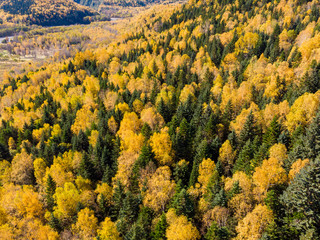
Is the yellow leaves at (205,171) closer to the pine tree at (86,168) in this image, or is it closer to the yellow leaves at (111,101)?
the pine tree at (86,168)

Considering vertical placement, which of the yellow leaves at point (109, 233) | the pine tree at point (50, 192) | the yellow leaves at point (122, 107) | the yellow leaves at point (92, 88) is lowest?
the pine tree at point (50, 192)

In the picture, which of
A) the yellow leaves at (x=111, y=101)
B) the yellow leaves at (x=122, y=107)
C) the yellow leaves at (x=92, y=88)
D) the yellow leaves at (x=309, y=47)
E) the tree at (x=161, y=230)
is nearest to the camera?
the tree at (x=161, y=230)

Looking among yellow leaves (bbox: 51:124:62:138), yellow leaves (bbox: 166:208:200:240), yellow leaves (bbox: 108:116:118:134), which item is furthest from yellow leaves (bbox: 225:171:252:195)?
yellow leaves (bbox: 51:124:62:138)

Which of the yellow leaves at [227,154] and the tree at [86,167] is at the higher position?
the yellow leaves at [227,154]

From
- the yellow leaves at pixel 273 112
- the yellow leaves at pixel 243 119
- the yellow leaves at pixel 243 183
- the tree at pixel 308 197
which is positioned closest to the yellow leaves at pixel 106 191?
the yellow leaves at pixel 243 183

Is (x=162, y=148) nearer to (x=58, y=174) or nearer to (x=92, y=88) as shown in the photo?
(x=58, y=174)

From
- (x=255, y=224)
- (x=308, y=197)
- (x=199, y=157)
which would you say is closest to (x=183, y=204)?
(x=255, y=224)

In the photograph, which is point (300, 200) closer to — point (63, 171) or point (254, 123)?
point (254, 123)
